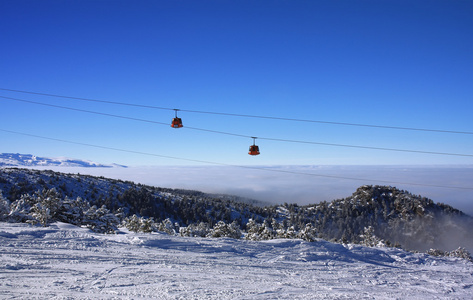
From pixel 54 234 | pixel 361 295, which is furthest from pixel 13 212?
pixel 361 295

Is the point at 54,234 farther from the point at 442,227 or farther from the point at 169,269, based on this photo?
the point at 442,227

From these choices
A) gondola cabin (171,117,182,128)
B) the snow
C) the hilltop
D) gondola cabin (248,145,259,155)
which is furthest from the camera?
the hilltop

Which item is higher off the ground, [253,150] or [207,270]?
[253,150]

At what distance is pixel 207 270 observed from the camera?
7.35 m

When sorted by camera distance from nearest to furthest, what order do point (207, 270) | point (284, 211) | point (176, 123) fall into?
point (207, 270)
point (176, 123)
point (284, 211)

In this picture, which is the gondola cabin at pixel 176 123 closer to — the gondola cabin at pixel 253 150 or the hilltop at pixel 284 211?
the gondola cabin at pixel 253 150

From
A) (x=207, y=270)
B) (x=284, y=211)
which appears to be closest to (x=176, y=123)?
(x=207, y=270)

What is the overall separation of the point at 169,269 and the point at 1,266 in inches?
149

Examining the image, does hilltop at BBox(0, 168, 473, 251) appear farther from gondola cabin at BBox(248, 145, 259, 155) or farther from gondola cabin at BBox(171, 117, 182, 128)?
gondola cabin at BBox(171, 117, 182, 128)

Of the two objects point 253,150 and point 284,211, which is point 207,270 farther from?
point 284,211

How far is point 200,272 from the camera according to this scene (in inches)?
279

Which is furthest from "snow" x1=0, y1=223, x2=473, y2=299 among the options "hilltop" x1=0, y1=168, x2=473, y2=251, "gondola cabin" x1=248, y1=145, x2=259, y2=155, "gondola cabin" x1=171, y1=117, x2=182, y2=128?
"hilltop" x1=0, y1=168, x2=473, y2=251

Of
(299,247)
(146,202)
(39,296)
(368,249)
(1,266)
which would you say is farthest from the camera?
(146,202)

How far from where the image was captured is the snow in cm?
559
